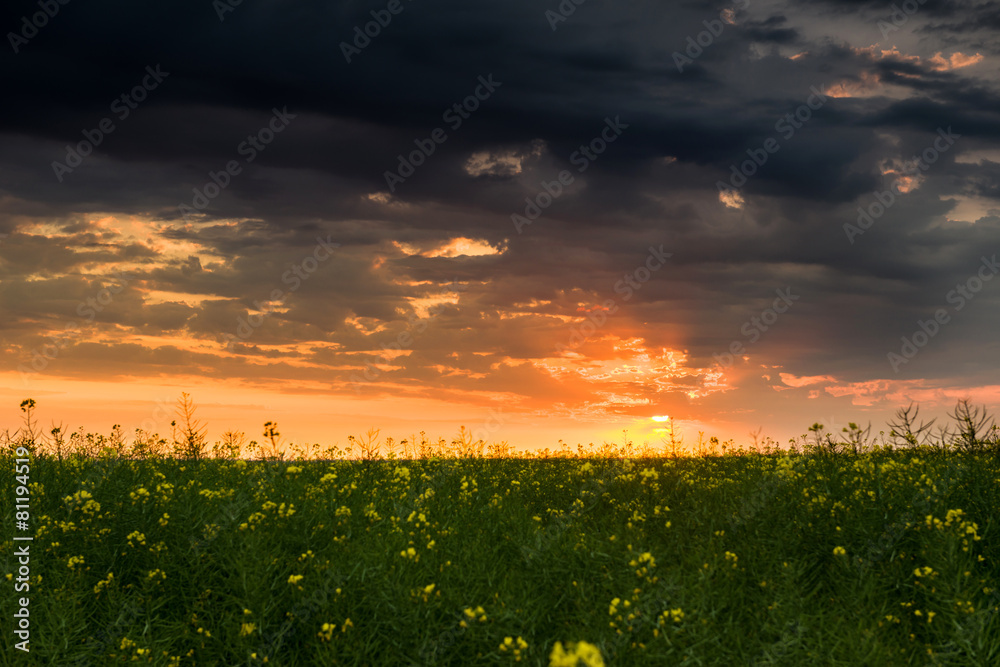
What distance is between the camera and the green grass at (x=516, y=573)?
566cm

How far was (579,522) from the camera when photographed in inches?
349

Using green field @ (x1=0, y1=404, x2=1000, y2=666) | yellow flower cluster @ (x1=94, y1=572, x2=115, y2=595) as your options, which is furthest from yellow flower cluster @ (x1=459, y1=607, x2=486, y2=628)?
yellow flower cluster @ (x1=94, y1=572, x2=115, y2=595)

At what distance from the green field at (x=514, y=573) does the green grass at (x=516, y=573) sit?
1.1 inches

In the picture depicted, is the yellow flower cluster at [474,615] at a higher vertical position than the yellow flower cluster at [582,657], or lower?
lower

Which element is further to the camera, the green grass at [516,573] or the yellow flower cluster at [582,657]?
the green grass at [516,573]

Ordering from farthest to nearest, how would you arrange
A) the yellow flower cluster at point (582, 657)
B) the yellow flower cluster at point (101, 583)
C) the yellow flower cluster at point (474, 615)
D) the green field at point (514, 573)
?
1. the yellow flower cluster at point (101, 583)
2. the green field at point (514, 573)
3. the yellow flower cluster at point (474, 615)
4. the yellow flower cluster at point (582, 657)


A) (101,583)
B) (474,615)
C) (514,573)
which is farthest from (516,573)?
(101,583)

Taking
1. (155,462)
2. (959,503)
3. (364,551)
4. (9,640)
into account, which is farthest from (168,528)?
(959,503)

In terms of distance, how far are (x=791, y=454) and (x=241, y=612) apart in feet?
32.1

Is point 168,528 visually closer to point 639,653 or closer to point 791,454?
point 639,653

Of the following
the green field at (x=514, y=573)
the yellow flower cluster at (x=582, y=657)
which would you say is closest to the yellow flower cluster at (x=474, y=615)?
the green field at (x=514, y=573)

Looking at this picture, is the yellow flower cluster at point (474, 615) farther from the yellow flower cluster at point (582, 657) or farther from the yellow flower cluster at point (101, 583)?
the yellow flower cluster at point (101, 583)

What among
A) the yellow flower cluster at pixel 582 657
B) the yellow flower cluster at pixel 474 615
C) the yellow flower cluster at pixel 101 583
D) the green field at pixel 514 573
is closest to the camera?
the yellow flower cluster at pixel 582 657

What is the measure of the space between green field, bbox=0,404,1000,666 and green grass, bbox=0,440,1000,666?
0.09 ft
